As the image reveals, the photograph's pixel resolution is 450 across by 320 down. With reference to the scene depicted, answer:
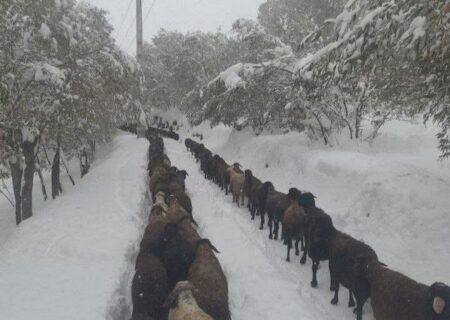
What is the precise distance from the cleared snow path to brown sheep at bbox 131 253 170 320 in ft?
4.35

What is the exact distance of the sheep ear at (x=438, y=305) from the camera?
185 inches

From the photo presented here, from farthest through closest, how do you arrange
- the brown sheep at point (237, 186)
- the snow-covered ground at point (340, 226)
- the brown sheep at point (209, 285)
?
1. the brown sheep at point (237, 186)
2. the snow-covered ground at point (340, 226)
3. the brown sheep at point (209, 285)

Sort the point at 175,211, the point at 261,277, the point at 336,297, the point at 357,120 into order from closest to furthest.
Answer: the point at 336,297
the point at 261,277
the point at 175,211
the point at 357,120

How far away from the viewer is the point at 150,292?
5.70m

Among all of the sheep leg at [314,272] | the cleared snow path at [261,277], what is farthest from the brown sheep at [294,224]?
the sheep leg at [314,272]

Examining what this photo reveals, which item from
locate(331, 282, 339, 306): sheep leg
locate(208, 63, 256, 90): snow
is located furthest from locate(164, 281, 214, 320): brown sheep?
locate(208, 63, 256, 90): snow

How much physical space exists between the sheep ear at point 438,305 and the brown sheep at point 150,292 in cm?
328

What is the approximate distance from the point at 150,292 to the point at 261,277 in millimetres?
2730

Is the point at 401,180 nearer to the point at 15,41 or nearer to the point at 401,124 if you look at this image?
the point at 15,41

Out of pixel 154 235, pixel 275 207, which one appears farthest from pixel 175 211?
pixel 275 207

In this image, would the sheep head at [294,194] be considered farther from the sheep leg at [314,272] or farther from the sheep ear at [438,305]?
the sheep ear at [438,305]

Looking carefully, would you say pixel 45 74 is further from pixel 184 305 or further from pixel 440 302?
pixel 440 302

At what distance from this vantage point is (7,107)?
9852mm

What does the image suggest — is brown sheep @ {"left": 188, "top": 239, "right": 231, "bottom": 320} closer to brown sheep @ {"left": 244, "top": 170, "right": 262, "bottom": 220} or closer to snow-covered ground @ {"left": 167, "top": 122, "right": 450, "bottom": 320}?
snow-covered ground @ {"left": 167, "top": 122, "right": 450, "bottom": 320}
